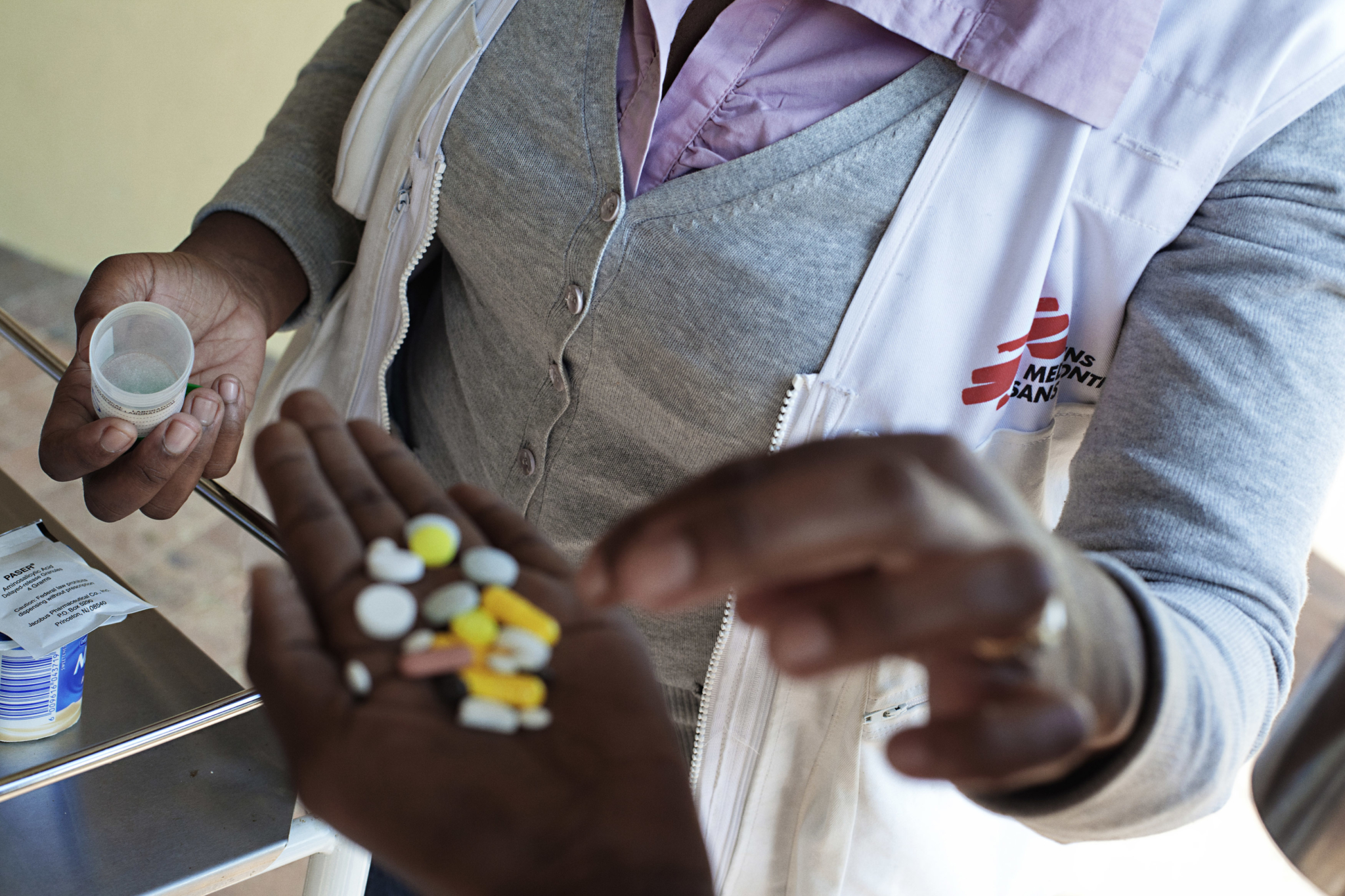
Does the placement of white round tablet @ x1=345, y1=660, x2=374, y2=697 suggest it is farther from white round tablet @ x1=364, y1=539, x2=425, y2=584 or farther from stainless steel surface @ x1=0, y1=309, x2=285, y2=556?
stainless steel surface @ x1=0, y1=309, x2=285, y2=556

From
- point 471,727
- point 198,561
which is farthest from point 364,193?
point 198,561

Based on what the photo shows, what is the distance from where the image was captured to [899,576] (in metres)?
0.40

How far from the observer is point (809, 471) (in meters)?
0.38

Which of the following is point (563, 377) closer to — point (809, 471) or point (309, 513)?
point (309, 513)

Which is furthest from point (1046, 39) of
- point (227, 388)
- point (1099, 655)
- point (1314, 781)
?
point (227, 388)

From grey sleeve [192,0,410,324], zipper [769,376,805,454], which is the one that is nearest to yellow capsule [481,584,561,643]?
zipper [769,376,805,454]

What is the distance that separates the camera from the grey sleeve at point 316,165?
1.11 meters

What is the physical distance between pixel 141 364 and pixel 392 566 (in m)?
0.50

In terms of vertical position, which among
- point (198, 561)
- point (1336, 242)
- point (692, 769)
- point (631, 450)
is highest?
point (1336, 242)

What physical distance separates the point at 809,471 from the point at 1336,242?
1.67ft

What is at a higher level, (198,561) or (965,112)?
(965,112)

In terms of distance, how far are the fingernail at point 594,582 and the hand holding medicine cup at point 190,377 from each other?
60 cm

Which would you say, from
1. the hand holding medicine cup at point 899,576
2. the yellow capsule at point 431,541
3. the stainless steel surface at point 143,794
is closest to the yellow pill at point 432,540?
the yellow capsule at point 431,541

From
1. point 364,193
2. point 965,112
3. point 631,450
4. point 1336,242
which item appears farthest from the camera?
point 364,193
